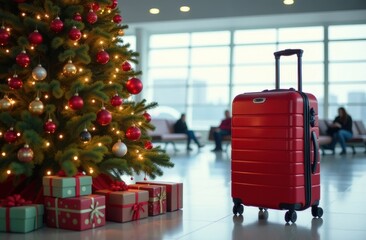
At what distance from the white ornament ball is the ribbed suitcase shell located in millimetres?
756

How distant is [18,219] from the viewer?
3.04m

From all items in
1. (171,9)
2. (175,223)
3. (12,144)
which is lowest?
(175,223)

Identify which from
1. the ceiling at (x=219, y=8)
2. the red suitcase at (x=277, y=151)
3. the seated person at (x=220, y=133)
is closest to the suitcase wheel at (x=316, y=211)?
the red suitcase at (x=277, y=151)

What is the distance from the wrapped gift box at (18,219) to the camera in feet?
9.93

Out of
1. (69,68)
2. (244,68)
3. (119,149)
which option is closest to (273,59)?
(244,68)

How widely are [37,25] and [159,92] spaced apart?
15436 millimetres

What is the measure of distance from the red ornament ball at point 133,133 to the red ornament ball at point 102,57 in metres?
0.51

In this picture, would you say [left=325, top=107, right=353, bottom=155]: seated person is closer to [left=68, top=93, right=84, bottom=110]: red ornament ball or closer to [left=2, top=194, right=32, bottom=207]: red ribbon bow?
[left=68, top=93, right=84, bottom=110]: red ornament ball

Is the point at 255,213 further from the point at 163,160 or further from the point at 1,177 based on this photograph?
the point at 1,177

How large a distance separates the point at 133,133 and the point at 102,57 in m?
0.58

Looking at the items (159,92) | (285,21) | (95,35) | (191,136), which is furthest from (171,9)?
(95,35)

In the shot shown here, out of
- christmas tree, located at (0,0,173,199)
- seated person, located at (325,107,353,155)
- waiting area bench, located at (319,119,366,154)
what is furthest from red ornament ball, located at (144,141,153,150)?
seated person, located at (325,107,353,155)

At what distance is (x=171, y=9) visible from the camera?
41.9 feet

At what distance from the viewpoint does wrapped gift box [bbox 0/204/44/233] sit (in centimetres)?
303
